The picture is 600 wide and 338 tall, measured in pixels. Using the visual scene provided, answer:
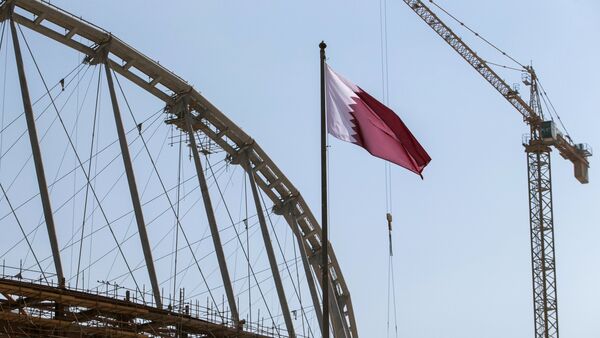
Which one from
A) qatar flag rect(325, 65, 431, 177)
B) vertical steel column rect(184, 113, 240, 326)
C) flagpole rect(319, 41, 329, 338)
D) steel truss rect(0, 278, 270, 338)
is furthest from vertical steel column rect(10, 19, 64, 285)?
flagpole rect(319, 41, 329, 338)

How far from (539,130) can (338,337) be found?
72246 mm

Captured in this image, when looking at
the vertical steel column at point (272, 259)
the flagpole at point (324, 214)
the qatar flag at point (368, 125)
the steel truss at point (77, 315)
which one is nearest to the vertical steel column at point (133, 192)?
the steel truss at point (77, 315)

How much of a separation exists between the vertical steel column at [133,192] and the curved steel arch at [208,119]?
7.73 ft

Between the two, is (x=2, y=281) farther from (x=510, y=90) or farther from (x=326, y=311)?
(x=510, y=90)

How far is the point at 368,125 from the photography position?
1705 inches

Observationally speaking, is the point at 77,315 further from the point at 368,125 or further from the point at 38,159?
the point at 368,125

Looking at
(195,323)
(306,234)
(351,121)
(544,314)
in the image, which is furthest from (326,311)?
(544,314)

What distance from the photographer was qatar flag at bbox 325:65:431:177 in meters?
42.8

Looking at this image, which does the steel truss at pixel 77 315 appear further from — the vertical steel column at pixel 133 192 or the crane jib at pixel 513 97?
the crane jib at pixel 513 97

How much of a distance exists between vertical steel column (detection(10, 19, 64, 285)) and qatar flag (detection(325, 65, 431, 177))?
70.6ft

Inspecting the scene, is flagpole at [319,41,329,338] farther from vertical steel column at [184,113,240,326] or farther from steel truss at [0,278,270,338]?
vertical steel column at [184,113,240,326]

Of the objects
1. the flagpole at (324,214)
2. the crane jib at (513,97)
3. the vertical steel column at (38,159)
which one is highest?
the crane jib at (513,97)

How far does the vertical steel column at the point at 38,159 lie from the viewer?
5925cm

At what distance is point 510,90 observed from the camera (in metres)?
161
